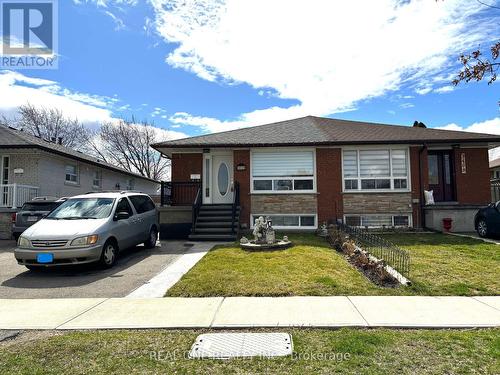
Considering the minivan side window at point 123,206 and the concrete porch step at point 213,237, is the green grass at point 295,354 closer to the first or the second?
the minivan side window at point 123,206

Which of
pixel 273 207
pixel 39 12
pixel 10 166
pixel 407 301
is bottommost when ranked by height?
pixel 407 301

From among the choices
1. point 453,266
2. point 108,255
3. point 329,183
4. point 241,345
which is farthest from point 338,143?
point 241,345

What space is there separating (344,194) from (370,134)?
3.05 metres

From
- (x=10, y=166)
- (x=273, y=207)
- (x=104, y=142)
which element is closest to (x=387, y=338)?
(x=273, y=207)

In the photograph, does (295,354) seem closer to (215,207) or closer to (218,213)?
(218,213)

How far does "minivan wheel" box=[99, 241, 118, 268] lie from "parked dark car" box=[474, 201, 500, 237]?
37.9 ft

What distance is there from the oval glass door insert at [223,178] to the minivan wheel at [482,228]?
9.63 m

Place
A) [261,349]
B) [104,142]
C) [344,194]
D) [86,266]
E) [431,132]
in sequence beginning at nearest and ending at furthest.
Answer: [261,349] → [86,266] → [344,194] → [431,132] → [104,142]

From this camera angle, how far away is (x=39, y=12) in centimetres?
1160

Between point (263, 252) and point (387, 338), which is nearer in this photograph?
point (387, 338)

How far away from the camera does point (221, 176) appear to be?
14641mm

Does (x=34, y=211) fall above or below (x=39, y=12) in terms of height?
below

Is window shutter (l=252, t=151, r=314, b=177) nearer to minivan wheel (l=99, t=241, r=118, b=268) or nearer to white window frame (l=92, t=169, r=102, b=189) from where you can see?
minivan wheel (l=99, t=241, r=118, b=268)

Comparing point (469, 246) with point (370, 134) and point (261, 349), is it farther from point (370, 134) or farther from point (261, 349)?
point (261, 349)
